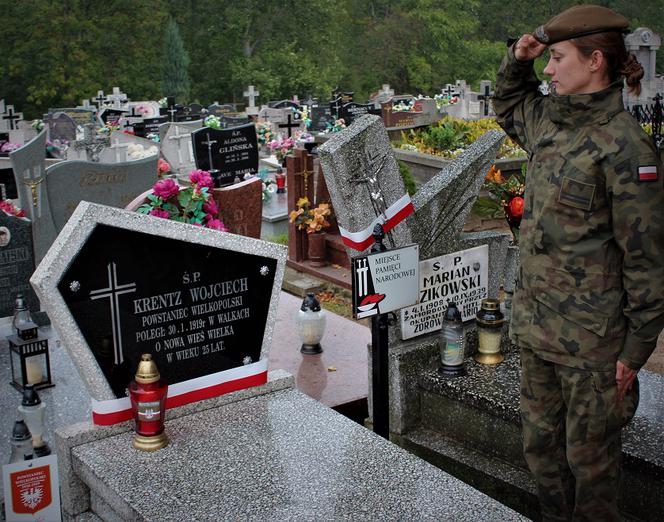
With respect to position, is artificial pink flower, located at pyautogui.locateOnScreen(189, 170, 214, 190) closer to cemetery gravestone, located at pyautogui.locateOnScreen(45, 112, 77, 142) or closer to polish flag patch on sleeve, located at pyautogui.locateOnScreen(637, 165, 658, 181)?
polish flag patch on sleeve, located at pyautogui.locateOnScreen(637, 165, 658, 181)

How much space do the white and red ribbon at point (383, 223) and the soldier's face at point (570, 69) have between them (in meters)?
1.44

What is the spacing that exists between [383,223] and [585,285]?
1522 millimetres

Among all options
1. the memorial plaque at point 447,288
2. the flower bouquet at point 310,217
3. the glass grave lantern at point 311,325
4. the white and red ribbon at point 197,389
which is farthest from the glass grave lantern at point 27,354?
the flower bouquet at point 310,217

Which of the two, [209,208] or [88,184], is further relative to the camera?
[88,184]

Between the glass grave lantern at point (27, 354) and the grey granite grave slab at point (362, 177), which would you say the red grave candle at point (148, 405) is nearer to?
the grey granite grave slab at point (362, 177)

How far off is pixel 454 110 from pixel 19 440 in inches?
888

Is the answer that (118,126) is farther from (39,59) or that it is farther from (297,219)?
(39,59)

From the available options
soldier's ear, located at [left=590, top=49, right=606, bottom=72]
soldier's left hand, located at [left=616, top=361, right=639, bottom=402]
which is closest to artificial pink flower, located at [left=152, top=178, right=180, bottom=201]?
soldier's ear, located at [left=590, top=49, right=606, bottom=72]

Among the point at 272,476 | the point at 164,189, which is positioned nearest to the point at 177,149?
the point at 164,189

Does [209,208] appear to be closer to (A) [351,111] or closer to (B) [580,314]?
(B) [580,314]

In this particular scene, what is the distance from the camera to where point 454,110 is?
83.1 feet

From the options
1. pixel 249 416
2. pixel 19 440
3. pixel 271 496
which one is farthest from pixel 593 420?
pixel 19 440

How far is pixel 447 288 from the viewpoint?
4.85 meters

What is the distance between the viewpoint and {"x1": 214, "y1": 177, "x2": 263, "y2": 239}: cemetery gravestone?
9141mm
